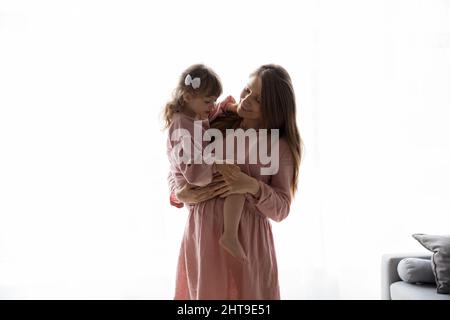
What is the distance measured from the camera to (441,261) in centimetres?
263

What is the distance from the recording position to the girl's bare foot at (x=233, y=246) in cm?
190

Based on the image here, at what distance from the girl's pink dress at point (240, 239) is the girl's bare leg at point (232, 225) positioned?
40mm

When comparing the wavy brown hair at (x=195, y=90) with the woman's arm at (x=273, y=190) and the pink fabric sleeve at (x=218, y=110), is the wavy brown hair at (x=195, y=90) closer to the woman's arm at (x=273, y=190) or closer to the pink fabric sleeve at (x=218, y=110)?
the pink fabric sleeve at (x=218, y=110)

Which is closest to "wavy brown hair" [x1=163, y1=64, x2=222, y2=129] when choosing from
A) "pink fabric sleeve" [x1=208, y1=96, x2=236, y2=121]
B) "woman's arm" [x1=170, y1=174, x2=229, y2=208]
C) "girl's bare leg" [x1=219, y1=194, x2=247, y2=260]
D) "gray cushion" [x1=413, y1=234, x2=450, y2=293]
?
"pink fabric sleeve" [x1=208, y1=96, x2=236, y2=121]

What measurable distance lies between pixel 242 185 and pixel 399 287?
49.0 inches

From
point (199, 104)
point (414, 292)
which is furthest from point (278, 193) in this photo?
point (414, 292)

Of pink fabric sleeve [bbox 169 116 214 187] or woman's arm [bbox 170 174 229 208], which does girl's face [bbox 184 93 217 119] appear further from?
woman's arm [bbox 170 174 229 208]

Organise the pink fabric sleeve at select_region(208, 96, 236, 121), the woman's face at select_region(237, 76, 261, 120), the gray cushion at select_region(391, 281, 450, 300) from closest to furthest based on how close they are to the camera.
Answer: the woman's face at select_region(237, 76, 261, 120)
the pink fabric sleeve at select_region(208, 96, 236, 121)
the gray cushion at select_region(391, 281, 450, 300)

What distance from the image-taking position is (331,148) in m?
3.35

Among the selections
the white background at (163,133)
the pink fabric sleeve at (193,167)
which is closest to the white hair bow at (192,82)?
the pink fabric sleeve at (193,167)

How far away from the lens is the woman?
194 centimetres

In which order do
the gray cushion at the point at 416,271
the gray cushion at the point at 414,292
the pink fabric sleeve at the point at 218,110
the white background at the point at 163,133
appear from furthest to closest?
the white background at the point at 163,133 < the gray cushion at the point at 416,271 < the gray cushion at the point at 414,292 < the pink fabric sleeve at the point at 218,110

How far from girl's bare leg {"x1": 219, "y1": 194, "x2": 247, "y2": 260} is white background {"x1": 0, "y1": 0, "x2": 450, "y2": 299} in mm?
1122
